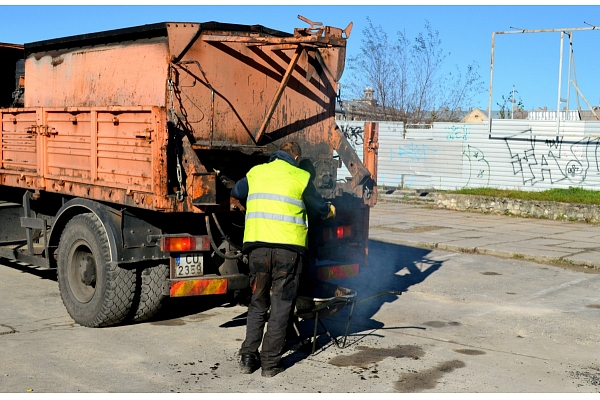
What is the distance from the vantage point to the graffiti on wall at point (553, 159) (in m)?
20.1

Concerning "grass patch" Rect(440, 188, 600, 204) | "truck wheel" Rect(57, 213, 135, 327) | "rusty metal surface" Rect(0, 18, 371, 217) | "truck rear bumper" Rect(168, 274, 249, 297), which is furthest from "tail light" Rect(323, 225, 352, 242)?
"grass patch" Rect(440, 188, 600, 204)

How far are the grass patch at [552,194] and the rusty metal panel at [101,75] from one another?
536 inches

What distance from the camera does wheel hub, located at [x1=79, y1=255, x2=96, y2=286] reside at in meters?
7.09

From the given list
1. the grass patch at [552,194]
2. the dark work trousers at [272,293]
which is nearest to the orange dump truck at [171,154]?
the dark work trousers at [272,293]

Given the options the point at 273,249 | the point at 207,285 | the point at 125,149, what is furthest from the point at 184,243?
the point at 273,249

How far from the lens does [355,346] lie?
255 inches

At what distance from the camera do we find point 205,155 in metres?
6.47

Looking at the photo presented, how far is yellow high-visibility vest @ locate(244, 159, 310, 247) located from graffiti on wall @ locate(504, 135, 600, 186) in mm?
16173

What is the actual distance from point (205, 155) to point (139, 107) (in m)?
0.69

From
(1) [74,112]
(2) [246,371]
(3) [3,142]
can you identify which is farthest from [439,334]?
(3) [3,142]

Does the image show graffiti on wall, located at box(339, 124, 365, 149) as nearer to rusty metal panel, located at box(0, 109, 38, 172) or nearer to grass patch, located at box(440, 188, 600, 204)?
grass patch, located at box(440, 188, 600, 204)

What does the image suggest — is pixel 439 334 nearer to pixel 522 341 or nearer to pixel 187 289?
pixel 522 341

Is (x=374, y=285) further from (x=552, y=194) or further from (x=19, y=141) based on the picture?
(x=552, y=194)

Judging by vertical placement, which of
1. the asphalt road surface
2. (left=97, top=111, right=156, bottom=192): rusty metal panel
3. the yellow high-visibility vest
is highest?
(left=97, top=111, right=156, bottom=192): rusty metal panel
